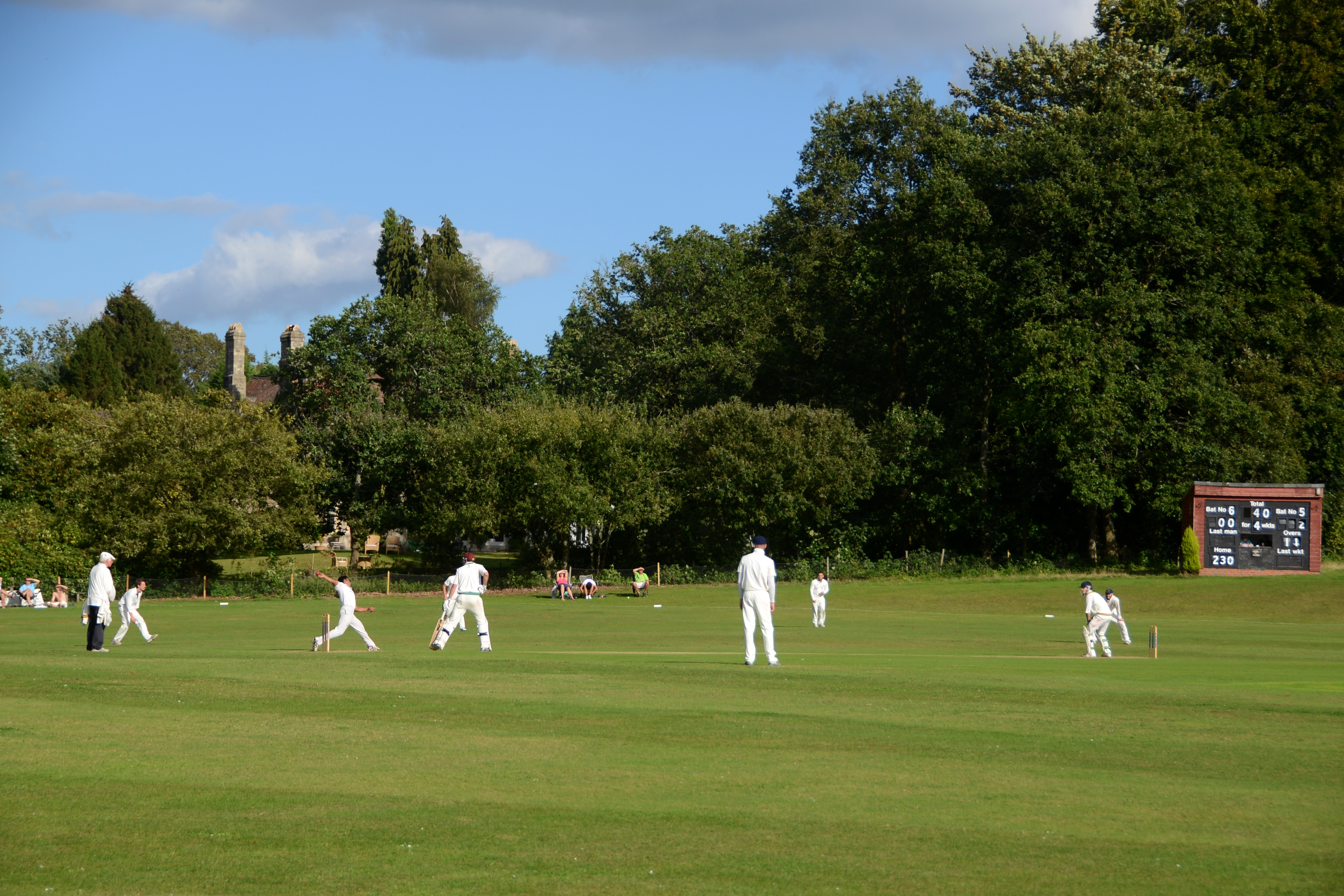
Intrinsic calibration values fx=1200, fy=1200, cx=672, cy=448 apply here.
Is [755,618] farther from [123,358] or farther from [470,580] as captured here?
[123,358]

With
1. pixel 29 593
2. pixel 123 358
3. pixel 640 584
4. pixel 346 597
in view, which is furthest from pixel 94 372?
pixel 346 597

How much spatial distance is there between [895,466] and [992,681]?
38.2 metres

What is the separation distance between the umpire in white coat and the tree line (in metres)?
26.1

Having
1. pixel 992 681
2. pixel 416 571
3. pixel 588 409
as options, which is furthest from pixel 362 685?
pixel 416 571

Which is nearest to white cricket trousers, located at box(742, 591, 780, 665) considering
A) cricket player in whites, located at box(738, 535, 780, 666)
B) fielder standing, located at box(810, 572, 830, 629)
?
cricket player in whites, located at box(738, 535, 780, 666)

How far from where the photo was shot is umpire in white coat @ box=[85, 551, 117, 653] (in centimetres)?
2281

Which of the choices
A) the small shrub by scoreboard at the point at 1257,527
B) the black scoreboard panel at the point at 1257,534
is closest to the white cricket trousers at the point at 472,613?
the small shrub by scoreboard at the point at 1257,527

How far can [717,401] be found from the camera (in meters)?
62.1

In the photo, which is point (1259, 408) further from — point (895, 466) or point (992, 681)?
point (992, 681)

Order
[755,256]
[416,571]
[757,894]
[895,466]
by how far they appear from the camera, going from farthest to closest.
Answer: [755,256] → [416,571] → [895,466] → [757,894]

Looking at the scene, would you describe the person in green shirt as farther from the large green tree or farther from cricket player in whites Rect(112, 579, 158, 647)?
cricket player in whites Rect(112, 579, 158, 647)

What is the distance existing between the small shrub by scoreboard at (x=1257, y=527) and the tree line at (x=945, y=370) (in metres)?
2.54

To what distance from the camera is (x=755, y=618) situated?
19000mm

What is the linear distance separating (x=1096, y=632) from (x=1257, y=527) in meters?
27.3
